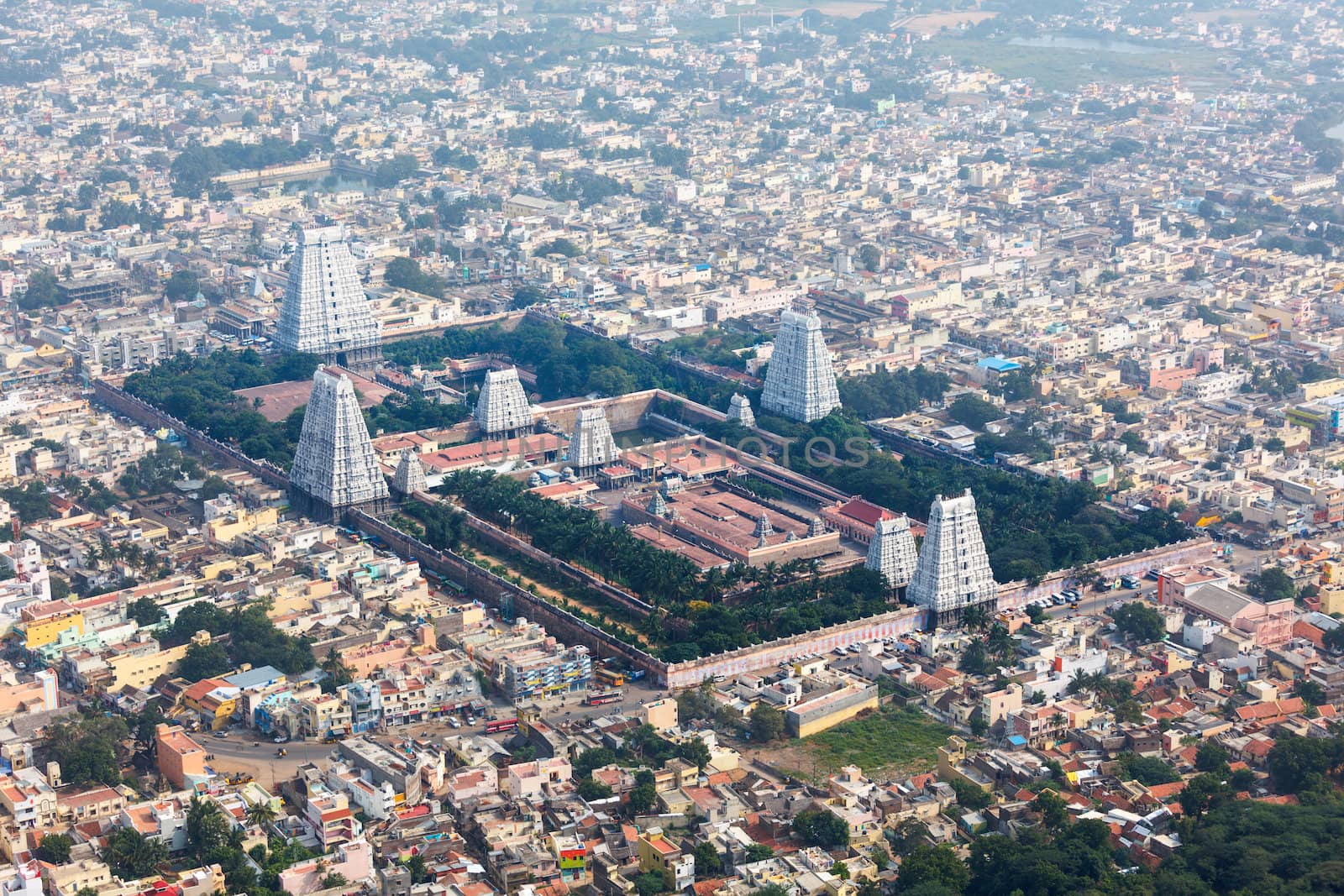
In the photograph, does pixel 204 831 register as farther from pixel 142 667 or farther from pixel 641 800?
pixel 142 667

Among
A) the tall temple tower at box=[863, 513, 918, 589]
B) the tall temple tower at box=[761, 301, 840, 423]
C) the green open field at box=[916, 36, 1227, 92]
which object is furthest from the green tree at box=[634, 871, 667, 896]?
the green open field at box=[916, 36, 1227, 92]

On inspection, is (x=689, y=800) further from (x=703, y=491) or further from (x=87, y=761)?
(x=703, y=491)

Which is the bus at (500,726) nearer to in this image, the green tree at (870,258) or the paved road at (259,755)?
the paved road at (259,755)

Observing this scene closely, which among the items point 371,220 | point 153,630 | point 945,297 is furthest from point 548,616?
point 371,220

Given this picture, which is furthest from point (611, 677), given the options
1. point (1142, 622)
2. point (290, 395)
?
point (290, 395)

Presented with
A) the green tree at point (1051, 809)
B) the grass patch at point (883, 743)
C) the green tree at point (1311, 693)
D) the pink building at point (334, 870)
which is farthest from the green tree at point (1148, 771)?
the pink building at point (334, 870)

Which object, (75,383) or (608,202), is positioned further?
(608,202)
